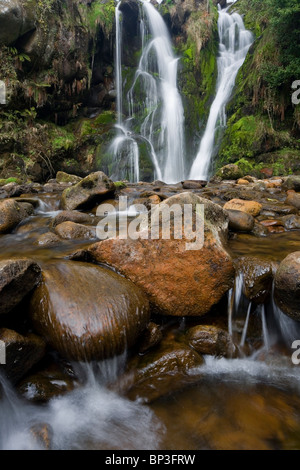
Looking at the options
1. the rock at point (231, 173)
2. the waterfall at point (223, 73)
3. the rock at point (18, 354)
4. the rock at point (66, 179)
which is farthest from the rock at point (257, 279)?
the waterfall at point (223, 73)

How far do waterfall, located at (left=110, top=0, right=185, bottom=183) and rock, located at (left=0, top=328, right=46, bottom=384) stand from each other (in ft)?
40.0

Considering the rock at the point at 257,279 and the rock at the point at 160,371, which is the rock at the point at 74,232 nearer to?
the rock at the point at 160,371

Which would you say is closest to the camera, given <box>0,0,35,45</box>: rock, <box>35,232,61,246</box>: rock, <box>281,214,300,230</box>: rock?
<box>35,232,61,246</box>: rock

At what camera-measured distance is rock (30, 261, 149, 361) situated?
6.81ft

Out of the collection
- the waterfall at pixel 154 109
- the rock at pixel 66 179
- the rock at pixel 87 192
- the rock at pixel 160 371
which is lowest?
the rock at pixel 160 371

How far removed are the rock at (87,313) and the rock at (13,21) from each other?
15.2 m

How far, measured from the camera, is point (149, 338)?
7.97ft

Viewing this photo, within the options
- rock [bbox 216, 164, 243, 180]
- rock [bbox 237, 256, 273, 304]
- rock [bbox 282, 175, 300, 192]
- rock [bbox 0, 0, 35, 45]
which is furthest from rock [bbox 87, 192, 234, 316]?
rock [bbox 0, 0, 35, 45]

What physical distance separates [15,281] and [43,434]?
1128mm

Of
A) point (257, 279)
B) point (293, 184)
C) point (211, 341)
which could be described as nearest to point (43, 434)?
point (211, 341)

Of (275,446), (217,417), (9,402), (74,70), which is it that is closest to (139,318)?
(217,417)

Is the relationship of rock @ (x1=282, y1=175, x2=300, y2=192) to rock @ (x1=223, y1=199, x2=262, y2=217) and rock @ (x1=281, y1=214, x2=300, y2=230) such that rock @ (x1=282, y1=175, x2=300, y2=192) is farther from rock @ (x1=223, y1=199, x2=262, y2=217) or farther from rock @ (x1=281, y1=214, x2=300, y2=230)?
rock @ (x1=281, y1=214, x2=300, y2=230)

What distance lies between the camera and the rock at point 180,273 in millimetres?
2707
